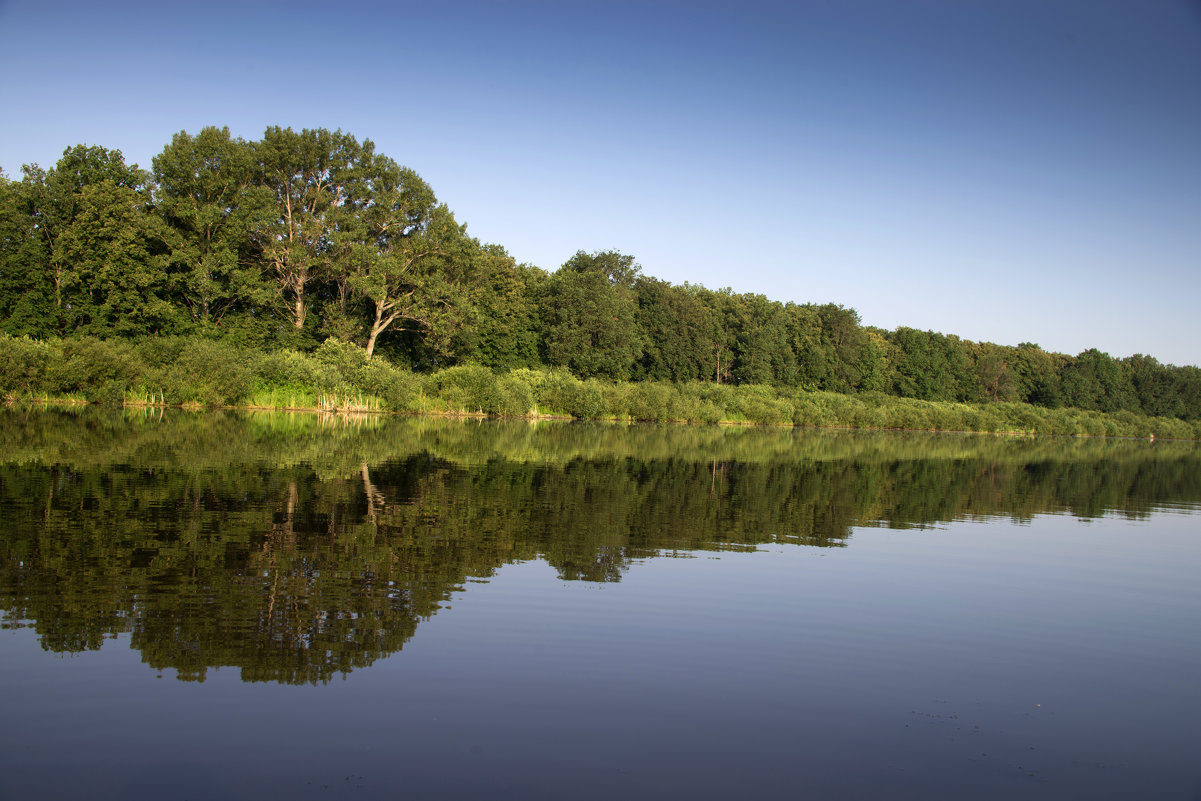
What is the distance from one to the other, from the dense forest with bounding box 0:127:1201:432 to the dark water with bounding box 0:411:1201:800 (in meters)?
32.5

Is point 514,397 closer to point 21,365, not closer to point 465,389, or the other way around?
point 465,389

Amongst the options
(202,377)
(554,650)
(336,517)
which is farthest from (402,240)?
(554,650)

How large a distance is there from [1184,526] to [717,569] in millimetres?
14246

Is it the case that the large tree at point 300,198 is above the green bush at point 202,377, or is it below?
above

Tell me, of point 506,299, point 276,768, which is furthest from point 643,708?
point 506,299

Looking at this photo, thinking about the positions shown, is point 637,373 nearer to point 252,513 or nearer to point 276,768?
point 252,513

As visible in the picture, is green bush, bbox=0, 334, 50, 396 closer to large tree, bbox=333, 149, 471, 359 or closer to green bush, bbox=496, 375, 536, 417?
large tree, bbox=333, 149, 471, 359

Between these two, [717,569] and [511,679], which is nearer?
[511,679]

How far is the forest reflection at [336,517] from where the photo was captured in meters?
6.42

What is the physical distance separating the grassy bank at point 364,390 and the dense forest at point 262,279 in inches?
6.9

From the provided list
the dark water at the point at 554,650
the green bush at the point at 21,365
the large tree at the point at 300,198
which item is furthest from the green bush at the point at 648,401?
the dark water at the point at 554,650

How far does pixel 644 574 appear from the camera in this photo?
9.40m

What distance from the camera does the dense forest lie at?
148 ft

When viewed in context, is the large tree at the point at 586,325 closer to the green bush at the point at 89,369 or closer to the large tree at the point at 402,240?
the large tree at the point at 402,240
